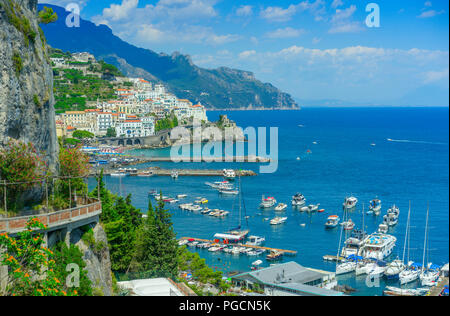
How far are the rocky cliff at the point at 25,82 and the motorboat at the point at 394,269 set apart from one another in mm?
14382

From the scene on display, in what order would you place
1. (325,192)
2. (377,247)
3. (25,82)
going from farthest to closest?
(325,192) < (377,247) < (25,82)

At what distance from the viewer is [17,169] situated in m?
6.74

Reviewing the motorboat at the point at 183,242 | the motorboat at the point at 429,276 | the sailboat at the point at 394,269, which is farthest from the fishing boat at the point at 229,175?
the motorboat at the point at 429,276

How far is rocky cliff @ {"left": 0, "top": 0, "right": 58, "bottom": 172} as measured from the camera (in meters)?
6.87

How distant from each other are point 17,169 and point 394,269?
1586 centimetres

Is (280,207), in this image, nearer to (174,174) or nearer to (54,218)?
(174,174)

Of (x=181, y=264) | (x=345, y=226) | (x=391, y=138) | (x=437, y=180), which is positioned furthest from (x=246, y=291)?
(x=391, y=138)

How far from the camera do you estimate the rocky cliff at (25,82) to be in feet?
22.5

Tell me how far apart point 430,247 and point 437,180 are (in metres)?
19.4

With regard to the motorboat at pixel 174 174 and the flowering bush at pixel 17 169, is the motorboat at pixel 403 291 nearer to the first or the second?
the flowering bush at pixel 17 169

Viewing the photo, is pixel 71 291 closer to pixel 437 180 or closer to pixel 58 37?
pixel 437 180

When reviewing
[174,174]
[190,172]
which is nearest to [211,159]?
[190,172]
